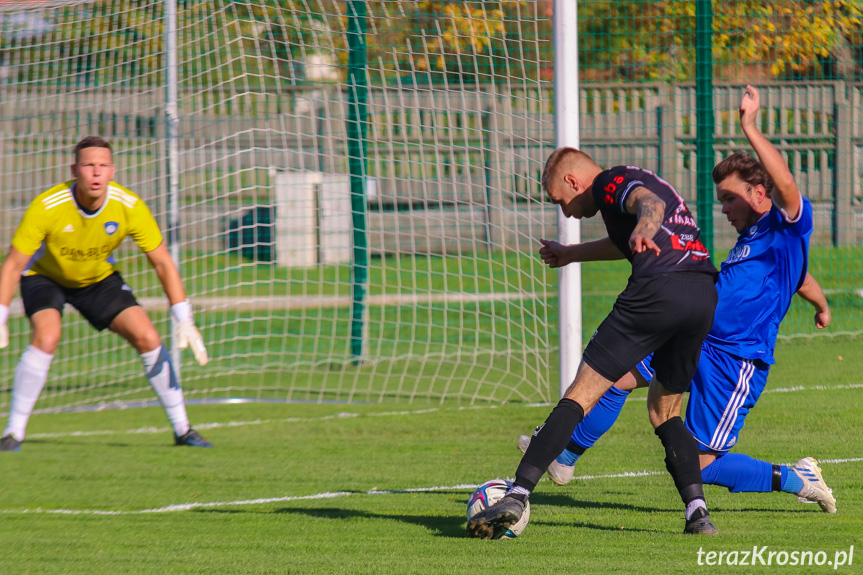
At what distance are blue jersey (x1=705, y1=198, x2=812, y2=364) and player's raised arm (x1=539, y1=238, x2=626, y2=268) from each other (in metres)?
0.50

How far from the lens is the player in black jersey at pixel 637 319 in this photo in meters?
3.81

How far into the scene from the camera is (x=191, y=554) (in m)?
4.00

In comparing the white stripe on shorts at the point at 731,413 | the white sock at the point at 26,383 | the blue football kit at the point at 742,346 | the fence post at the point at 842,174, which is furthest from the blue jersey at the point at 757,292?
the fence post at the point at 842,174

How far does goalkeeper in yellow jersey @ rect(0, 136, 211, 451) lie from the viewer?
639 cm

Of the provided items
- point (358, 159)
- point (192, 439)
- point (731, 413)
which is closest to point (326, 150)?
point (358, 159)

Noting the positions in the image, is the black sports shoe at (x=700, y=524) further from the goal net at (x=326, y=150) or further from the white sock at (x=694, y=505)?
the goal net at (x=326, y=150)

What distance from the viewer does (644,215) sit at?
3621 mm

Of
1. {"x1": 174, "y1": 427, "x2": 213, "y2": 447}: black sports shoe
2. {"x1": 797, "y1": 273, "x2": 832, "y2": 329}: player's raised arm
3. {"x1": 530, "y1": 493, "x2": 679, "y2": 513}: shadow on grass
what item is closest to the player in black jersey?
{"x1": 530, "y1": 493, "x2": 679, "y2": 513}: shadow on grass

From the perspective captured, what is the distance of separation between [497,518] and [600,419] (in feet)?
3.52

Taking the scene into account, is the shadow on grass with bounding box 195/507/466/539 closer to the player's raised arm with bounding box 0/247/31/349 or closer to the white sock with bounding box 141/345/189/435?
the white sock with bounding box 141/345/189/435

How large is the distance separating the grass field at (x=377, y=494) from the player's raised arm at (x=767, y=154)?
137 centimetres

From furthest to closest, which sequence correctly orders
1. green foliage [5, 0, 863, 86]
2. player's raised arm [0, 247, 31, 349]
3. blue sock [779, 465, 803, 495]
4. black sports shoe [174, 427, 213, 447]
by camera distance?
green foliage [5, 0, 863, 86], black sports shoe [174, 427, 213, 447], player's raised arm [0, 247, 31, 349], blue sock [779, 465, 803, 495]

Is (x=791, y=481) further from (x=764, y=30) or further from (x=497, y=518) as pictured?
(x=764, y=30)

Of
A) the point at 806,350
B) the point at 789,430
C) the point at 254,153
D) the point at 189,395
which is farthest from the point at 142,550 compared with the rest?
the point at 806,350
